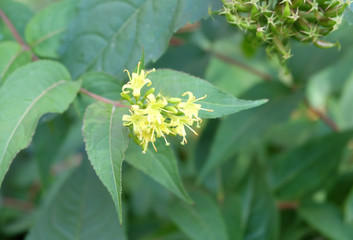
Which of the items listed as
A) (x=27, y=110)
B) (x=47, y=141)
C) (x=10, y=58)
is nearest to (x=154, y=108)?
(x=27, y=110)

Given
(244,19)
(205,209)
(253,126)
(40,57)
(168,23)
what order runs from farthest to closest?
(253,126) < (205,209) < (40,57) < (168,23) < (244,19)

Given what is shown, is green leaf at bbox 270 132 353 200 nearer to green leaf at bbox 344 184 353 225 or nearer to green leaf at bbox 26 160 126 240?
green leaf at bbox 344 184 353 225

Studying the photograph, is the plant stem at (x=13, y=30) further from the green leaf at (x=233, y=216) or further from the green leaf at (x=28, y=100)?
the green leaf at (x=233, y=216)

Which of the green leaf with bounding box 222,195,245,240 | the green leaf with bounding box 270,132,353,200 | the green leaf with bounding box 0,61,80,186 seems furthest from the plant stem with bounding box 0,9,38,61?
the green leaf with bounding box 270,132,353,200

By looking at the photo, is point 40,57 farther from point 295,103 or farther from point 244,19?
point 295,103

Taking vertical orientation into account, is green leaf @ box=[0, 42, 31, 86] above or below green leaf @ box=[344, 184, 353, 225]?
above

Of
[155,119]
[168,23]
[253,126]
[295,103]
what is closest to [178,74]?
[155,119]

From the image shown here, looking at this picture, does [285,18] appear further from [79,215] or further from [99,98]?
[79,215]
